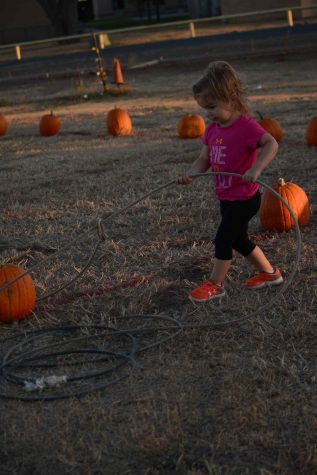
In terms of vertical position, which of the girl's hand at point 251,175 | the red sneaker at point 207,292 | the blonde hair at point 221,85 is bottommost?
the red sneaker at point 207,292

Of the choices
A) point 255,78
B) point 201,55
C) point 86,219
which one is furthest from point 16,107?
point 86,219

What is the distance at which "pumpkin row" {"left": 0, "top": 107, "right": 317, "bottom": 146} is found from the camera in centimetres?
1035

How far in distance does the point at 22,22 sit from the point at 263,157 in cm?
4470

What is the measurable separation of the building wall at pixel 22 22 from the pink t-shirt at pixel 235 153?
43448 mm

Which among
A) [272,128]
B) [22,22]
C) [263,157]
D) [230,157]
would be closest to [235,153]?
[230,157]

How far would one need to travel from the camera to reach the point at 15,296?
4992 millimetres

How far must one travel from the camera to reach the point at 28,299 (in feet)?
16.7

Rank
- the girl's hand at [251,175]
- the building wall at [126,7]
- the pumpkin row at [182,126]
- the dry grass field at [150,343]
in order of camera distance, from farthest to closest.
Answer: the building wall at [126,7]
the pumpkin row at [182,126]
the girl's hand at [251,175]
the dry grass field at [150,343]

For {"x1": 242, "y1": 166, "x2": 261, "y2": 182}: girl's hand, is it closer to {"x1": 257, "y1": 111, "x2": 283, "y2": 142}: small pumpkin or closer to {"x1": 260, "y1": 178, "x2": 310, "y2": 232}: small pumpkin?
{"x1": 260, "y1": 178, "x2": 310, "y2": 232}: small pumpkin

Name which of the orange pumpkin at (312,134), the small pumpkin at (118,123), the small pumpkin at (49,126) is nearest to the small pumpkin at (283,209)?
the orange pumpkin at (312,134)

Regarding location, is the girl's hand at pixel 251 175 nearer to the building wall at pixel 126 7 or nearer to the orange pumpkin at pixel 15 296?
the orange pumpkin at pixel 15 296

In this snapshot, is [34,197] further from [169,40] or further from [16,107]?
[169,40]

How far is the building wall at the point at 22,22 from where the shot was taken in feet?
154

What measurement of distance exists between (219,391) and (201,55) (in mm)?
23841
